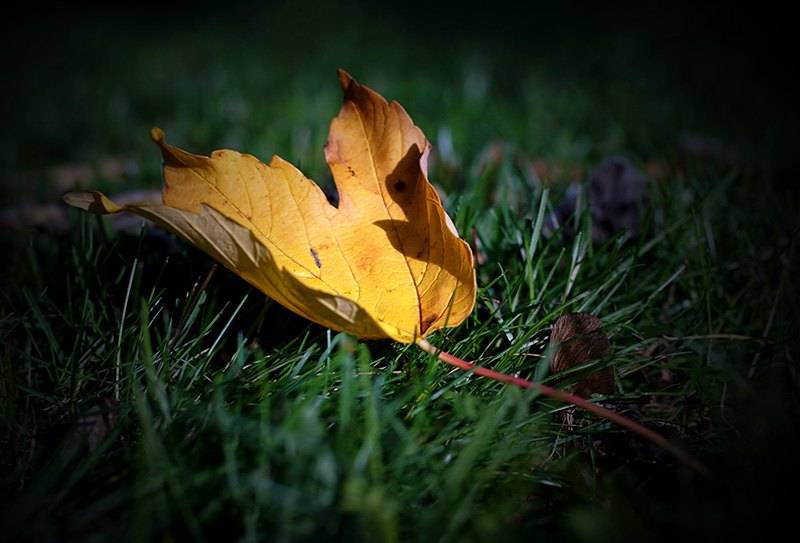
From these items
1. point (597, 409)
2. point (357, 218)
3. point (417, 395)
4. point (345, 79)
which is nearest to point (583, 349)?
point (597, 409)

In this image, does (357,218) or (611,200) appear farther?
(611,200)

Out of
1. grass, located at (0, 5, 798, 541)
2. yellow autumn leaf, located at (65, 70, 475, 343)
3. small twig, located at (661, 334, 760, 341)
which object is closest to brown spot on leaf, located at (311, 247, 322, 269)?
yellow autumn leaf, located at (65, 70, 475, 343)

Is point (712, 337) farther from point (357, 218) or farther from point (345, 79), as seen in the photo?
point (345, 79)

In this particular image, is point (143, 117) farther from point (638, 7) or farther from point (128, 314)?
point (638, 7)

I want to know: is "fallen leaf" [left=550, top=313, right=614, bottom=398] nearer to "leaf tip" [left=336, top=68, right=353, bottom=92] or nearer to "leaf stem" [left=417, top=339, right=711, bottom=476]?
"leaf stem" [left=417, top=339, right=711, bottom=476]

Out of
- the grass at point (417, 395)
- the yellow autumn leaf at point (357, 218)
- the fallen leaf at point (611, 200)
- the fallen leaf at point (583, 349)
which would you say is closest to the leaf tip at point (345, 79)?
the yellow autumn leaf at point (357, 218)
